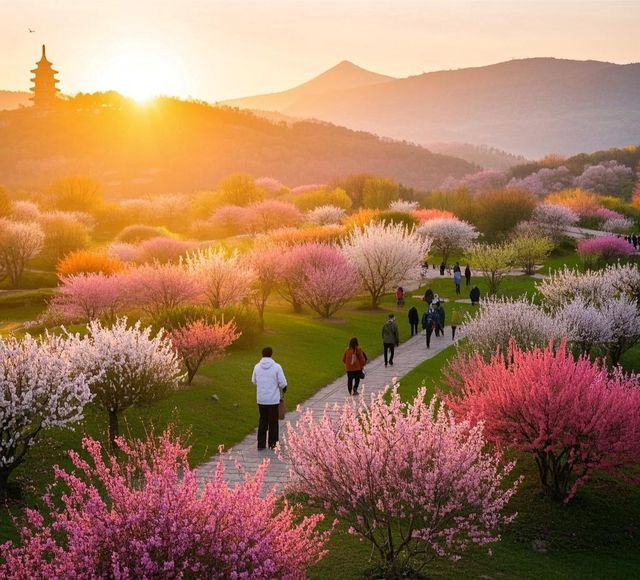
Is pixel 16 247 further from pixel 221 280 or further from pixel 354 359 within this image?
pixel 354 359

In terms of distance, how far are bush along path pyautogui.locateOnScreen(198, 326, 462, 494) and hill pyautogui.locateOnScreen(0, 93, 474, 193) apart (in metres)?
98.7

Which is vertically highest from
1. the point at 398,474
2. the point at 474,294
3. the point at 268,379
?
the point at 398,474

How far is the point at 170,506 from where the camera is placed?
6605 mm

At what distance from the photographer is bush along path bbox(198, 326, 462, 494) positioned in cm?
1281

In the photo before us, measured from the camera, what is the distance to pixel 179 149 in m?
147

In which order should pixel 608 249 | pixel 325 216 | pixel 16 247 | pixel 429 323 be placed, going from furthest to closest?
pixel 325 216 < pixel 608 249 < pixel 16 247 < pixel 429 323

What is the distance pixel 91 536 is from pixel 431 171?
16490cm

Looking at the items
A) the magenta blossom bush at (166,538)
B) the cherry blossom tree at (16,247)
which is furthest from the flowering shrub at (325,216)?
the magenta blossom bush at (166,538)

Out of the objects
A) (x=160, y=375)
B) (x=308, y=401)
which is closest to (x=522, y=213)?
(x=308, y=401)

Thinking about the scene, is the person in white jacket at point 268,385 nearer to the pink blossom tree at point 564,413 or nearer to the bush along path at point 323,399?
the bush along path at point 323,399

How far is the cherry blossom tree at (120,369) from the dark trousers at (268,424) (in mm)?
2114

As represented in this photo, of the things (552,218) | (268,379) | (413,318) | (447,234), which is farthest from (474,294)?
(552,218)

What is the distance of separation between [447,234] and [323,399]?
36.8m

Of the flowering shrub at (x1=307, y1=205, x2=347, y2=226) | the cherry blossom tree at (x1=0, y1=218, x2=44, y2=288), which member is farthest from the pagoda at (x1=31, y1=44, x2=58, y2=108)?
the cherry blossom tree at (x1=0, y1=218, x2=44, y2=288)
